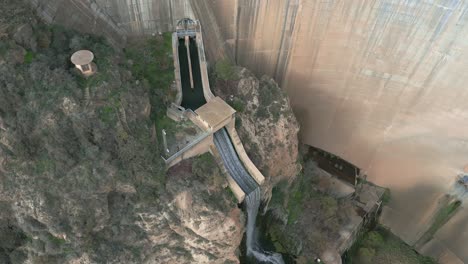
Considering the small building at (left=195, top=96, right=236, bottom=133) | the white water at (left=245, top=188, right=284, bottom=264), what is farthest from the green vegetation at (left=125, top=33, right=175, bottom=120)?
the white water at (left=245, top=188, right=284, bottom=264)

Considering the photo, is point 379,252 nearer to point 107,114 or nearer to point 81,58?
point 107,114

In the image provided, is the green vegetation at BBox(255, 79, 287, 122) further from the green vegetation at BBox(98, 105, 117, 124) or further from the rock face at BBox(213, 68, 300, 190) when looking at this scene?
the green vegetation at BBox(98, 105, 117, 124)

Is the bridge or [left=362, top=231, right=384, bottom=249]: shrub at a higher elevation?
the bridge

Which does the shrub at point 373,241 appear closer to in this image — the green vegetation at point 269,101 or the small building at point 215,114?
the green vegetation at point 269,101

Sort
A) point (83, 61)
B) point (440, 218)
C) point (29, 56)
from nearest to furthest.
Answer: point (29, 56) → point (83, 61) → point (440, 218)

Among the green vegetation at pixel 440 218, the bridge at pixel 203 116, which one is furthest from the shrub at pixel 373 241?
the bridge at pixel 203 116

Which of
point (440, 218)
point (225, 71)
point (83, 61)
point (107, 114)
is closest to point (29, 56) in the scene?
point (83, 61)
